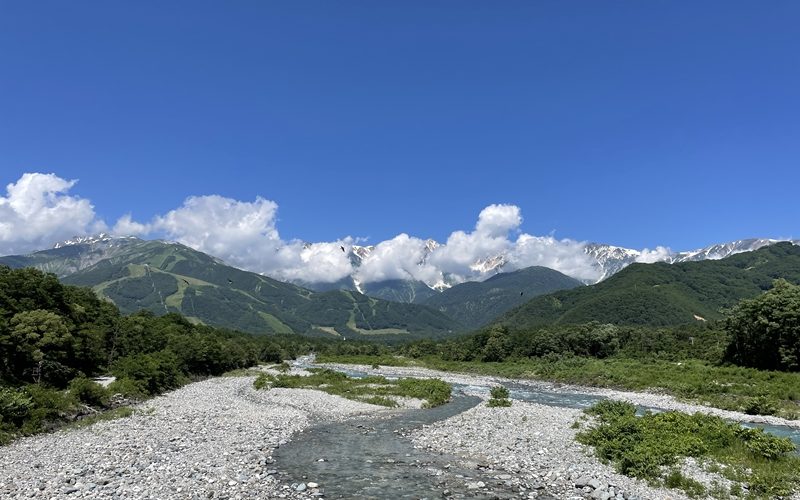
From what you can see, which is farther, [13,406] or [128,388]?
[128,388]

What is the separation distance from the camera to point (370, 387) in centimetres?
7631

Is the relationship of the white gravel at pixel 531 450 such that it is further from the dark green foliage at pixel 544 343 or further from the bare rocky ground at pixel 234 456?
the dark green foliage at pixel 544 343

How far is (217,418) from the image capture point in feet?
145

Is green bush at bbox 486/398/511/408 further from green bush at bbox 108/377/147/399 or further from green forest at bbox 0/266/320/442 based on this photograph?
green bush at bbox 108/377/147/399

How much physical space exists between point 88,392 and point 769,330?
95.2 m

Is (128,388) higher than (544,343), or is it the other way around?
(544,343)

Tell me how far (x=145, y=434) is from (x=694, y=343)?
127922 millimetres

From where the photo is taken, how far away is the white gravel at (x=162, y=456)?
21.8 m

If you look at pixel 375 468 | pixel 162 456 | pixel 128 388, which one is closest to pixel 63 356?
pixel 128 388

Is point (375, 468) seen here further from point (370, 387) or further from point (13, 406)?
point (370, 387)

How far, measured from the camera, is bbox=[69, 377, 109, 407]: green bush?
45.7 m

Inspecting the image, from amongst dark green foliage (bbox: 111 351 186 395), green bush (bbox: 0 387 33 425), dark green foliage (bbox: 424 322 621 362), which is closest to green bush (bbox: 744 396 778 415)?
green bush (bbox: 0 387 33 425)

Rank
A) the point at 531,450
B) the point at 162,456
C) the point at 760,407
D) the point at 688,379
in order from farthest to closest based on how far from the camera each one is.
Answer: the point at 688,379 < the point at 760,407 < the point at 531,450 < the point at 162,456

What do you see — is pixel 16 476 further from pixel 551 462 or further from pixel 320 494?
pixel 551 462
